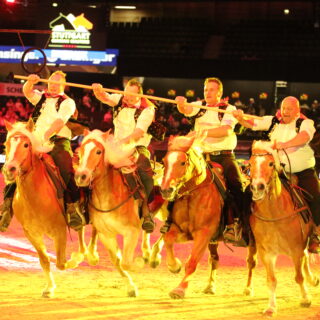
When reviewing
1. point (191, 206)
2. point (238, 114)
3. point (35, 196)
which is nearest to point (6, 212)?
point (35, 196)

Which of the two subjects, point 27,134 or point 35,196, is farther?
point 35,196

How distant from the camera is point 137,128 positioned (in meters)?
8.41

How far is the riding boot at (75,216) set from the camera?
8.04m

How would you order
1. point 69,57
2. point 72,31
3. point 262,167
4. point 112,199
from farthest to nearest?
point 69,57, point 72,31, point 112,199, point 262,167

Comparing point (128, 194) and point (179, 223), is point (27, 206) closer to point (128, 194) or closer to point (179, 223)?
point (128, 194)

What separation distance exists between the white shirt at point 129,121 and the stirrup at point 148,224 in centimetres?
102

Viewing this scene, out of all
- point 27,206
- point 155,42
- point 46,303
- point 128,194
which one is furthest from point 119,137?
point 155,42

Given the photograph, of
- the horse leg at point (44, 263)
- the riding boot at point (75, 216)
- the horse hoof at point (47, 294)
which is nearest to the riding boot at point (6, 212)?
the horse leg at point (44, 263)

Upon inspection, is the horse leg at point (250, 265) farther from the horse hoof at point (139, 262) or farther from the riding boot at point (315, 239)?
the horse hoof at point (139, 262)

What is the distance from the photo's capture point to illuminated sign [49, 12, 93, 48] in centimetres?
2491

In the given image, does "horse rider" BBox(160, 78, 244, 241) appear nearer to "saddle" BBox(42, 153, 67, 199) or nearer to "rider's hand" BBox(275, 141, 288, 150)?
"rider's hand" BBox(275, 141, 288, 150)

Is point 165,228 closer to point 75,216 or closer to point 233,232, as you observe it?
point 233,232

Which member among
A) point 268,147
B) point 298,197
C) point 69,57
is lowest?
point 298,197

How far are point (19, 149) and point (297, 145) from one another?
306 cm
